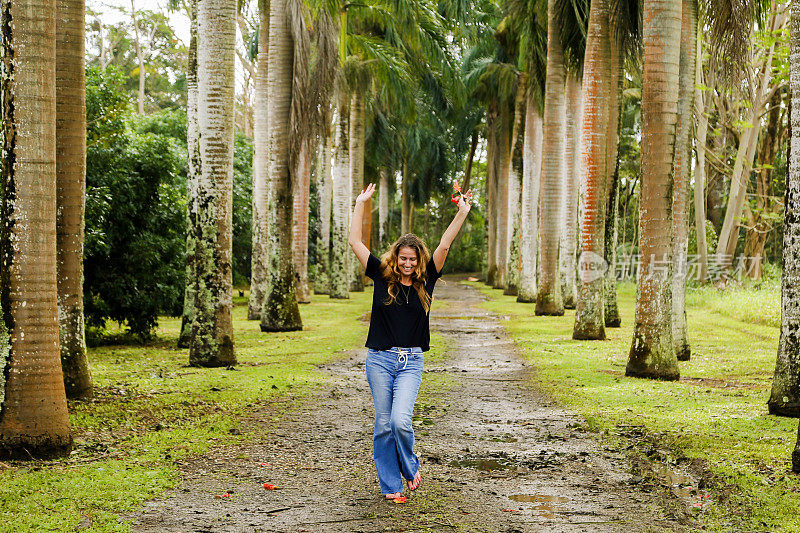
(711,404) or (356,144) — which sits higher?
(356,144)

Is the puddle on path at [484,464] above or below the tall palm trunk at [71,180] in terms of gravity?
below

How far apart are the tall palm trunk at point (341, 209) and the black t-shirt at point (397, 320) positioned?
2225cm

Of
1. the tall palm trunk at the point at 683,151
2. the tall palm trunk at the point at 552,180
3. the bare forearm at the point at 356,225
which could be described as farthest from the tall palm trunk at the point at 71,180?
the tall palm trunk at the point at 552,180

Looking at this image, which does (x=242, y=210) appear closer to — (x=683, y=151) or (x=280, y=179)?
(x=280, y=179)

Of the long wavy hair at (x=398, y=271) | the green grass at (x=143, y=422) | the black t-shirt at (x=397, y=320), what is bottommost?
the green grass at (x=143, y=422)

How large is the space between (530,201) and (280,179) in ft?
43.1

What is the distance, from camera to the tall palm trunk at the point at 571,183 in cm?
1934

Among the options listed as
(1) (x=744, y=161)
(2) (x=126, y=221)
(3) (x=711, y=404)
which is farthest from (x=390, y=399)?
(1) (x=744, y=161)

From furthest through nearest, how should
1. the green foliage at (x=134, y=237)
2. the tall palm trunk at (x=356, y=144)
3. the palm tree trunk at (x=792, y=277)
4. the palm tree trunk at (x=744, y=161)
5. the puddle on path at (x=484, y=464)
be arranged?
the tall palm trunk at (x=356, y=144), the palm tree trunk at (x=744, y=161), the green foliage at (x=134, y=237), the palm tree trunk at (x=792, y=277), the puddle on path at (x=484, y=464)

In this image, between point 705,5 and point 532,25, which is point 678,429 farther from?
point 532,25

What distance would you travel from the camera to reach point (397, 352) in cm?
561

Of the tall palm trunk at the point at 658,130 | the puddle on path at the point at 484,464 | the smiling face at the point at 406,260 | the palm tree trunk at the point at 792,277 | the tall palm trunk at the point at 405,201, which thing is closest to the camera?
the smiling face at the point at 406,260

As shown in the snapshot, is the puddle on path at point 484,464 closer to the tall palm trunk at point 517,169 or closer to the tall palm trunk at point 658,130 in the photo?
the tall palm trunk at point 658,130

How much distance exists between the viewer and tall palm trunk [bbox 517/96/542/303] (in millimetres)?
27312
